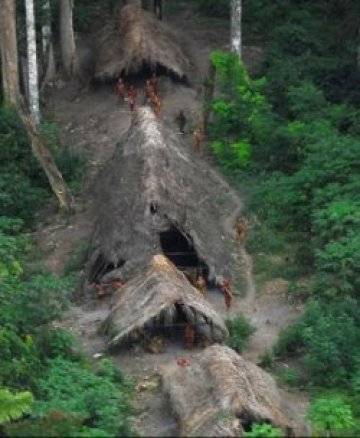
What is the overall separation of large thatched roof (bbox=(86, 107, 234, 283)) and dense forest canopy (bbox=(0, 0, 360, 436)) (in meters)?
0.94

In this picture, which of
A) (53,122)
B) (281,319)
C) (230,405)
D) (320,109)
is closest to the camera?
(230,405)

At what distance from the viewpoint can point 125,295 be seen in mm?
16625

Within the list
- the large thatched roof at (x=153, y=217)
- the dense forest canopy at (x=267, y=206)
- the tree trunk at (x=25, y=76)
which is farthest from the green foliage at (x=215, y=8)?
the large thatched roof at (x=153, y=217)

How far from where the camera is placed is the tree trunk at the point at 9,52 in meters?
23.4

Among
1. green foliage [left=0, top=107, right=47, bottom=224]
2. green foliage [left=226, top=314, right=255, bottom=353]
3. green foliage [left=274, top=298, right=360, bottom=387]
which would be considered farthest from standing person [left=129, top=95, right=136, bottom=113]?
green foliage [left=274, top=298, right=360, bottom=387]

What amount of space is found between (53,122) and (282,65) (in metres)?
6.32

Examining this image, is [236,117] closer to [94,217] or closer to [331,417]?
[94,217]

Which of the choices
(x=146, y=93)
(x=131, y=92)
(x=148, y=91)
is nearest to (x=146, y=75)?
(x=146, y=93)

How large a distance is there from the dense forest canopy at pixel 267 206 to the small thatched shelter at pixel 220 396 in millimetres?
695

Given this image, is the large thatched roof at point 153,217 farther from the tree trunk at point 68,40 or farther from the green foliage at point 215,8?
the green foliage at point 215,8

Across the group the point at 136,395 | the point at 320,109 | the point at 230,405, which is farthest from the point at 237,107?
the point at 230,405

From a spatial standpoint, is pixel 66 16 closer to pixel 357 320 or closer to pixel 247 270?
pixel 247 270

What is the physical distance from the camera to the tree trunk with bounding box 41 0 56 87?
87.8 feet

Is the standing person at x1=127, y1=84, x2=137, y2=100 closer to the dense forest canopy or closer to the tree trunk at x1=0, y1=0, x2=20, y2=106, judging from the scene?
the dense forest canopy
